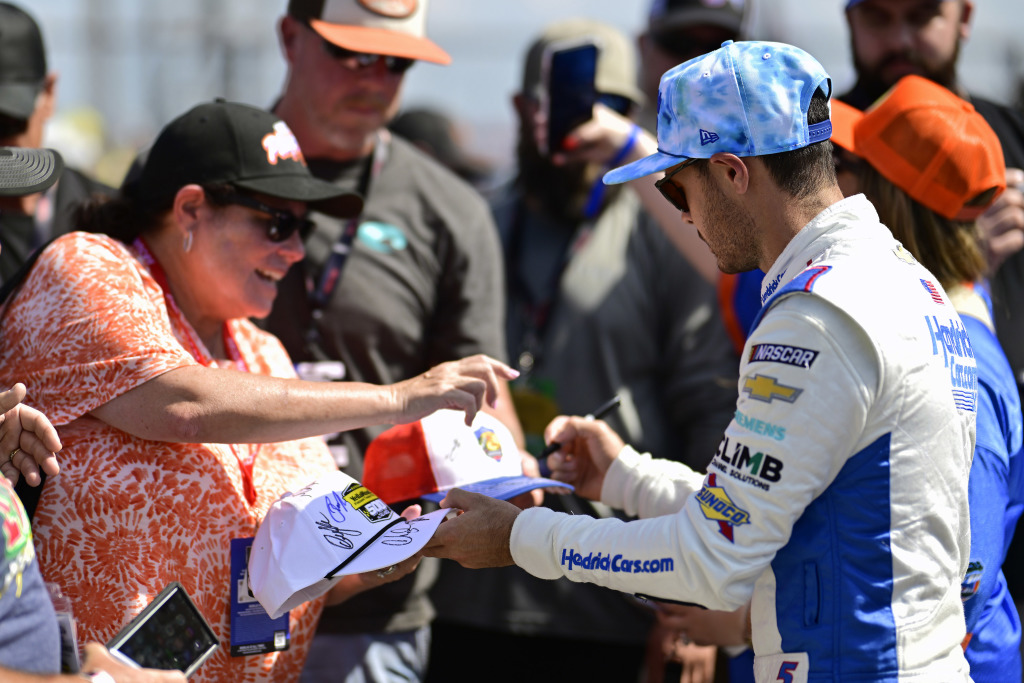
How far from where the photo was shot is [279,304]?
12.9ft

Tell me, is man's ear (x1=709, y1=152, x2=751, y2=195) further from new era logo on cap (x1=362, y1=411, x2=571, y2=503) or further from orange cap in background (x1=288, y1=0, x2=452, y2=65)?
orange cap in background (x1=288, y1=0, x2=452, y2=65)

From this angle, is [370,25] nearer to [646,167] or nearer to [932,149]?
[646,167]

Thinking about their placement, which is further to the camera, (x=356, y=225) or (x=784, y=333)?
(x=356, y=225)

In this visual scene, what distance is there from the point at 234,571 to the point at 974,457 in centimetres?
186

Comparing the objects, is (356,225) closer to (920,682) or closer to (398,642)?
(398,642)

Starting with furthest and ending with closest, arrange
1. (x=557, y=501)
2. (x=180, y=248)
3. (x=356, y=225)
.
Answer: (x=356, y=225) → (x=557, y=501) → (x=180, y=248)

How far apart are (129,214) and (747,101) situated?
67.6 inches

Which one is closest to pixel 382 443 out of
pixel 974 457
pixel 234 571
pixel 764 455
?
pixel 234 571

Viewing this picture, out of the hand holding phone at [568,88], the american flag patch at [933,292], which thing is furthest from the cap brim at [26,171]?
the american flag patch at [933,292]

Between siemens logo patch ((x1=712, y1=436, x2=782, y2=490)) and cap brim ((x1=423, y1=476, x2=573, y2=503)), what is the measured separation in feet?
2.43

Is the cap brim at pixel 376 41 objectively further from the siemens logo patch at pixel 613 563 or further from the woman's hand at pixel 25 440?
the siemens logo patch at pixel 613 563

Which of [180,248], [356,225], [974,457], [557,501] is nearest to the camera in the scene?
[974,457]

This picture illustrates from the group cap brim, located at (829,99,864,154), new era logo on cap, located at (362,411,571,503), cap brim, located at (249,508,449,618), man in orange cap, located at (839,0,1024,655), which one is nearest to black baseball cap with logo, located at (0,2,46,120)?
new era logo on cap, located at (362,411,571,503)

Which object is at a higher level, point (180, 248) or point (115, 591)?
point (180, 248)
